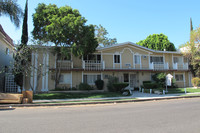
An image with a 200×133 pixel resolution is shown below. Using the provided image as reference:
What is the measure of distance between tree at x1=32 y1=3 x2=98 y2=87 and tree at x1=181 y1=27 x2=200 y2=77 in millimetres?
15327

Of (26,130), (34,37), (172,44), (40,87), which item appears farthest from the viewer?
(172,44)

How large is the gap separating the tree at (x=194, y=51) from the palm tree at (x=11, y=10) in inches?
906

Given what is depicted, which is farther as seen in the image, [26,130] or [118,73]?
[118,73]

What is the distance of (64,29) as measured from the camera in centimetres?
1542

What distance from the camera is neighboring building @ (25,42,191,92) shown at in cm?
1894

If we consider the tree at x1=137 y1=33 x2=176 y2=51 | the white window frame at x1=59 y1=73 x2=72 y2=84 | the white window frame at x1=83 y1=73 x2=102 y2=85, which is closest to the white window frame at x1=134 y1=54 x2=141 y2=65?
the white window frame at x1=83 y1=73 x2=102 y2=85

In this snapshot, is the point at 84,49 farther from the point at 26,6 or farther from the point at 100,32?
the point at 100,32

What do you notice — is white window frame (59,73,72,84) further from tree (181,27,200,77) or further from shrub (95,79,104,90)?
tree (181,27,200,77)

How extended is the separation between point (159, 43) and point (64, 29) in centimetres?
2858

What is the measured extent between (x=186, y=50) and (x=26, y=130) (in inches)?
980

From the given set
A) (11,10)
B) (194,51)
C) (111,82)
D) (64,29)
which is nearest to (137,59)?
(111,82)

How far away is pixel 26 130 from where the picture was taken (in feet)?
16.2

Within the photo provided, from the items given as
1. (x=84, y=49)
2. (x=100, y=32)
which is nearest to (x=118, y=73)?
(x=84, y=49)

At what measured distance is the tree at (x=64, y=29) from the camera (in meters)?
15.3
